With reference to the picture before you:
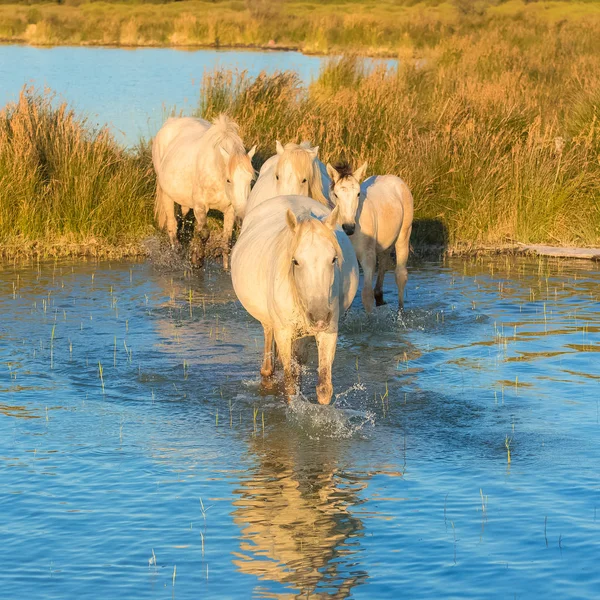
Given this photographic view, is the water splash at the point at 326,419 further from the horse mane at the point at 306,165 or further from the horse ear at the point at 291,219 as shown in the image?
the horse mane at the point at 306,165

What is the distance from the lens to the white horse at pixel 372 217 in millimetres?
9047

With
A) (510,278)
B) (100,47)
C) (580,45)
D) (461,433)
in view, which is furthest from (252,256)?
(100,47)

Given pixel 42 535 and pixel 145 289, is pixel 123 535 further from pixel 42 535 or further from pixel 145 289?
pixel 145 289

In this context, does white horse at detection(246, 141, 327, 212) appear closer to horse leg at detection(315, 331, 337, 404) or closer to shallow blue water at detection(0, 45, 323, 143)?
horse leg at detection(315, 331, 337, 404)

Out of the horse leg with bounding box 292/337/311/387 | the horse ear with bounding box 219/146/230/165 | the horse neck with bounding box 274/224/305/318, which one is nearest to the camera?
the horse neck with bounding box 274/224/305/318

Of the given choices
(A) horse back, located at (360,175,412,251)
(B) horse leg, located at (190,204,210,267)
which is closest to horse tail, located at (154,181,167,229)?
(B) horse leg, located at (190,204,210,267)

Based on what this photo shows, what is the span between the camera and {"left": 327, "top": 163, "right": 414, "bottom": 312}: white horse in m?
9.05

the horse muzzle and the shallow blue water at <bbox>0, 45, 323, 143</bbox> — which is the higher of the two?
the shallow blue water at <bbox>0, 45, 323, 143</bbox>

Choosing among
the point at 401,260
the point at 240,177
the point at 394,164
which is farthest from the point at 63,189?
the point at 401,260

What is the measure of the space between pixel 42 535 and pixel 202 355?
396cm

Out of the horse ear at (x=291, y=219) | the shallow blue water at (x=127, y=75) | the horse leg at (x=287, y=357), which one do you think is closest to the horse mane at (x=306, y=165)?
the horse leg at (x=287, y=357)

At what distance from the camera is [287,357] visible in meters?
7.48

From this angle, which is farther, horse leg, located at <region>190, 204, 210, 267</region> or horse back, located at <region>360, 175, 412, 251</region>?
horse leg, located at <region>190, 204, 210, 267</region>

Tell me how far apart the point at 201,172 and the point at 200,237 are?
83 cm
